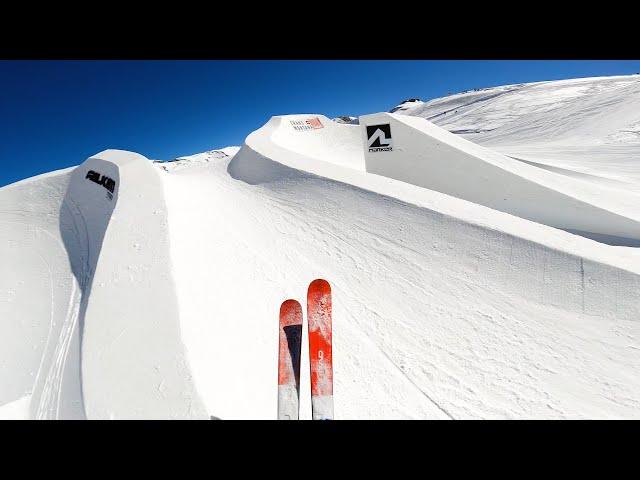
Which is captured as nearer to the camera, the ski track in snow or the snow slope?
the ski track in snow

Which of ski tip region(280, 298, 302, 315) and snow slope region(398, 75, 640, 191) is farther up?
snow slope region(398, 75, 640, 191)

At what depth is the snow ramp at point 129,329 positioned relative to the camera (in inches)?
101

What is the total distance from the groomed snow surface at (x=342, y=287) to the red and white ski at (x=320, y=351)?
426 millimetres

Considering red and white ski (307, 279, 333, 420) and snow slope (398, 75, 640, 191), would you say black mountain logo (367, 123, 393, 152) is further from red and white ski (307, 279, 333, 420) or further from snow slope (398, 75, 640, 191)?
snow slope (398, 75, 640, 191)

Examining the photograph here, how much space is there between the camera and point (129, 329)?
3.19 metres

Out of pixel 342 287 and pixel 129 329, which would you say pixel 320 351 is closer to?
pixel 342 287

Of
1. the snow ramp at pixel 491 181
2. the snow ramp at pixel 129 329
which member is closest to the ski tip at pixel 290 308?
the snow ramp at pixel 129 329

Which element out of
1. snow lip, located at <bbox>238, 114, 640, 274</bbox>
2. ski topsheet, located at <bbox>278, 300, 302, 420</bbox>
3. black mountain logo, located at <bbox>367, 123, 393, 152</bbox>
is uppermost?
black mountain logo, located at <bbox>367, 123, 393, 152</bbox>

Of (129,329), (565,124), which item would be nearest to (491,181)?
(129,329)

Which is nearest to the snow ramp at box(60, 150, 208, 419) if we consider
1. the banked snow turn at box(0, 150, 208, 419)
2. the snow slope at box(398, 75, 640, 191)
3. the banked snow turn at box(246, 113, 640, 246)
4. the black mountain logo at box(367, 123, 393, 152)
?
the banked snow turn at box(0, 150, 208, 419)

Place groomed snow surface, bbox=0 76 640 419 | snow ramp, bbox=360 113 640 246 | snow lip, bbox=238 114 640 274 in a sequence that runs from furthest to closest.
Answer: snow ramp, bbox=360 113 640 246 < snow lip, bbox=238 114 640 274 < groomed snow surface, bbox=0 76 640 419

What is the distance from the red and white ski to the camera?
9.03ft
